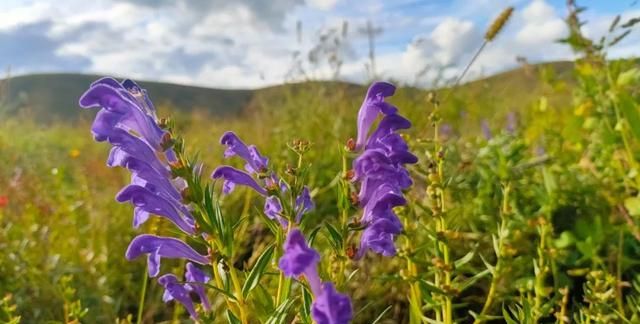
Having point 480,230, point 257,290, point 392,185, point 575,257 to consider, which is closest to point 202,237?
point 257,290

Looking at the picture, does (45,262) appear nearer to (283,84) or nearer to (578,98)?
(578,98)

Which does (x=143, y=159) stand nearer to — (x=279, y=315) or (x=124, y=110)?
(x=124, y=110)

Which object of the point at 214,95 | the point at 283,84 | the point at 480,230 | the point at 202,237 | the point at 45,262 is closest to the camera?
the point at 202,237

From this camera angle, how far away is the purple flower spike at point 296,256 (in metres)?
0.79

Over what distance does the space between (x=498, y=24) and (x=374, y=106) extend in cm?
96

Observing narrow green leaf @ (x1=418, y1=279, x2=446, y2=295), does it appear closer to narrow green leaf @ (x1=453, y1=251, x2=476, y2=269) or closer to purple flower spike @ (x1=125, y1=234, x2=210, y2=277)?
narrow green leaf @ (x1=453, y1=251, x2=476, y2=269)

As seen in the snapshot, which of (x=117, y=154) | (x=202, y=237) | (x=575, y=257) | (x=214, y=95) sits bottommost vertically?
(x=575, y=257)

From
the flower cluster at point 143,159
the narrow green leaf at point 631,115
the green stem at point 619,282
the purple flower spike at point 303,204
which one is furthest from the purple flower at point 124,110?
the narrow green leaf at point 631,115

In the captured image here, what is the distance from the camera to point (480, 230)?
Result: 9.50 feet

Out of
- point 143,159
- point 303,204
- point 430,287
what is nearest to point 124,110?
point 143,159

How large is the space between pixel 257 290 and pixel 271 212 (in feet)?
0.47

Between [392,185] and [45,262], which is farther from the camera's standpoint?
[45,262]

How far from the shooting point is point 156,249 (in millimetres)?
1096

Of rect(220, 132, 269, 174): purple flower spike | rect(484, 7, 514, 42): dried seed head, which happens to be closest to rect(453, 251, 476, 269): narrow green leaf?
rect(220, 132, 269, 174): purple flower spike
